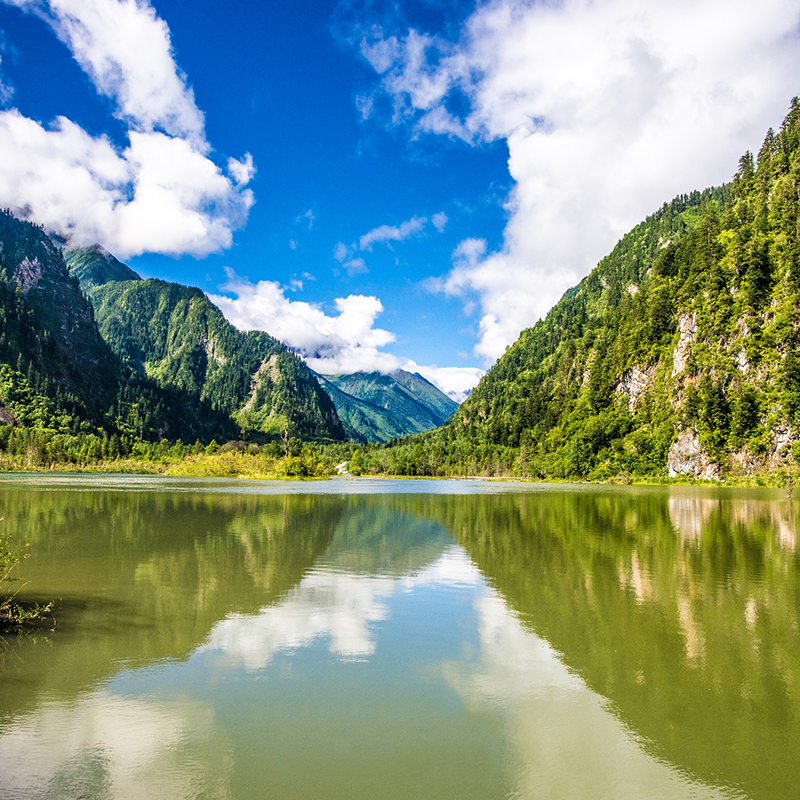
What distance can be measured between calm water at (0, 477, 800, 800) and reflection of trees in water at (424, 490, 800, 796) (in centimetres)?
8

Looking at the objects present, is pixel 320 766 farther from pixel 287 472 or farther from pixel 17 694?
pixel 287 472

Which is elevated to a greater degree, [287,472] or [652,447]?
[652,447]

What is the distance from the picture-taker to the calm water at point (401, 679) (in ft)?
28.6

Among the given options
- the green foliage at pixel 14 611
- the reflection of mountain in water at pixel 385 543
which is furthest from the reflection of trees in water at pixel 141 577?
the reflection of mountain in water at pixel 385 543

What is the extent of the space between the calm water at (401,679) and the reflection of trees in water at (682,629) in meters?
0.08

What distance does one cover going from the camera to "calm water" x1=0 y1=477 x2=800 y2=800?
28.6ft

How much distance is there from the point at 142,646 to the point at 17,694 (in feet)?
10.9

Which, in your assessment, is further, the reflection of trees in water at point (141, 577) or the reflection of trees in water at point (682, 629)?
the reflection of trees in water at point (141, 577)

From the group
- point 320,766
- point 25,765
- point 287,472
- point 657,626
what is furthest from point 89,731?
point 287,472

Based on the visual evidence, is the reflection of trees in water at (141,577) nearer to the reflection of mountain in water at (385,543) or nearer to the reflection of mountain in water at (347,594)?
the reflection of mountain in water at (347,594)

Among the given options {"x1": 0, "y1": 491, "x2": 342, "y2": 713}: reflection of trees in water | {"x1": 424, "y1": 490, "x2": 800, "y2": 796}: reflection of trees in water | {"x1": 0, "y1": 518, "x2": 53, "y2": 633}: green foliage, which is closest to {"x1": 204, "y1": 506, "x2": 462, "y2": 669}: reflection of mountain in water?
{"x1": 0, "y1": 491, "x2": 342, "y2": 713}: reflection of trees in water

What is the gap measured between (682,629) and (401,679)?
9283 millimetres

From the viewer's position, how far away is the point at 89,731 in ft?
32.4

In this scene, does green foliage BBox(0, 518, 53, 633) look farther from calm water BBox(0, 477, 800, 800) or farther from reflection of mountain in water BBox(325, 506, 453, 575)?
reflection of mountain in water BBox(325, 506, 453, 575)
